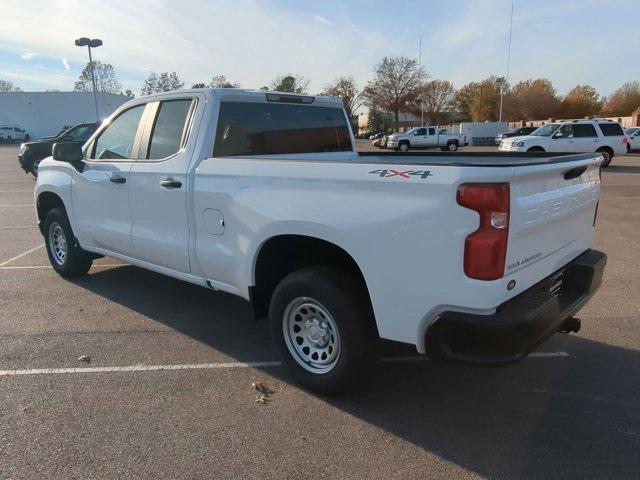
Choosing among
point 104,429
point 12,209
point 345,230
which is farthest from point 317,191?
point 12,209

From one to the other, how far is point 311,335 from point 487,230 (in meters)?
1.47

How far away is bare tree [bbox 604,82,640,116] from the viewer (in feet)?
274

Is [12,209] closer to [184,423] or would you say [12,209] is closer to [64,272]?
[64,272]

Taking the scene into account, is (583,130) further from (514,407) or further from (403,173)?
(403,173)

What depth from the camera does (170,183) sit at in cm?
411

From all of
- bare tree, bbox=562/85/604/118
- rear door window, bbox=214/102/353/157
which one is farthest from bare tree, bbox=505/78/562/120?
rear door window, bbox=214/102/353/157

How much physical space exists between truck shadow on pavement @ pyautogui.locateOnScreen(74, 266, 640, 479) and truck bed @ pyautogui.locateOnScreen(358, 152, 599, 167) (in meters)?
1.27

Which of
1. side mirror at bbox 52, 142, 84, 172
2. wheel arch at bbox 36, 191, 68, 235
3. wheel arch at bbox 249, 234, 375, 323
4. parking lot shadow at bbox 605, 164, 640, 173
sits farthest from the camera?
A: parking lot shadow at bbox 605, 164, 640, 173

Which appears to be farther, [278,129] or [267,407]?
[278,129]

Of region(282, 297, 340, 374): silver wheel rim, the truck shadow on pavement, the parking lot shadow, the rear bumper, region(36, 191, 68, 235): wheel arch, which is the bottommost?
the parking lot shadow

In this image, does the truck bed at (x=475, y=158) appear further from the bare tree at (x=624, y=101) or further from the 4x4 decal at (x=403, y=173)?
the bare tree at (x=624, y=101)

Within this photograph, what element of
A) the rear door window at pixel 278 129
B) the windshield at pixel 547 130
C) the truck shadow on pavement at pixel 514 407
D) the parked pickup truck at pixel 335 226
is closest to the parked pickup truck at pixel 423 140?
the windshield at pixel 547 130

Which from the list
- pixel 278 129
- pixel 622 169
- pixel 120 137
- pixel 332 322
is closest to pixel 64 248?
pixel 120 137

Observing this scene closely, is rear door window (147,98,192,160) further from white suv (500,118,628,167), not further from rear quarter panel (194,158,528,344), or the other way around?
white suv (500,118,628,167)
